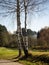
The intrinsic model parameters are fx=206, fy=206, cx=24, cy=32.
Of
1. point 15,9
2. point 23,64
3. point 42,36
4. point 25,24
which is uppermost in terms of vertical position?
point 15,9

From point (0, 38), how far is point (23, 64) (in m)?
40.6

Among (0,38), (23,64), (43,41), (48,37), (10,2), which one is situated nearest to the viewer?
(23,64)

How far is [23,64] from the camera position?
13312 millimetres

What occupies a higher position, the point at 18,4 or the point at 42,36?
the point at 18,4

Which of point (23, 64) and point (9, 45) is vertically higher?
point (23, 64)

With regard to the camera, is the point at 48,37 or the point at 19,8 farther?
the point at 48,37

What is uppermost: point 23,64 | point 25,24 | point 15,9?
point 15,9

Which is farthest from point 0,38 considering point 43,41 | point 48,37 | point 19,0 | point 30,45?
point 19,0

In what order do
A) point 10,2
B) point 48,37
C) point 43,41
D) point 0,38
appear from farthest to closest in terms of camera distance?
point 48,37 < point 43,41 < point 0,38 < point 10,2

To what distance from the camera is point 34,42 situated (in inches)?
2203

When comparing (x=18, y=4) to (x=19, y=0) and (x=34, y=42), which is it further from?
(x=34, y=42)

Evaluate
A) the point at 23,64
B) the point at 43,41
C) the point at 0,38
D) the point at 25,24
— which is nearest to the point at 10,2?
the point at 25,24

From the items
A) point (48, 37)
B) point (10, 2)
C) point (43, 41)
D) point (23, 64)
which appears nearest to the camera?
point (23, 64)

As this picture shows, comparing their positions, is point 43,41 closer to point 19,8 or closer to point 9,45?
point 9,45
